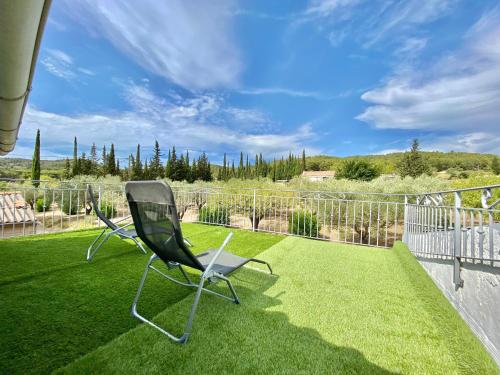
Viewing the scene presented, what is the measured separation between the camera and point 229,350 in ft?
5.31

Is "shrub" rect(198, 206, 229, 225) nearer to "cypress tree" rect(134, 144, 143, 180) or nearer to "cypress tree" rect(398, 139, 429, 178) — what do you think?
"cypress tree" rect(134, 144, 143, 180)

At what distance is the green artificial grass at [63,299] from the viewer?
1.54 m

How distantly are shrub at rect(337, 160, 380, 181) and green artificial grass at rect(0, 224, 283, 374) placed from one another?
3684 centimetres

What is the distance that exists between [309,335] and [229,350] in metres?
0.62

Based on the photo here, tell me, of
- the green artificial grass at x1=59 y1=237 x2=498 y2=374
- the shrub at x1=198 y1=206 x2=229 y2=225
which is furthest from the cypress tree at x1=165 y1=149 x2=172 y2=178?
the green artificial grass at x1=59 y1=237 x2=498 y2=374

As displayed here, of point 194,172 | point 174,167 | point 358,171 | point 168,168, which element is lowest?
point 194,172

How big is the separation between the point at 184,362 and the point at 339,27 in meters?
24.6

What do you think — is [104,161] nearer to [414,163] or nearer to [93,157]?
[93,157]

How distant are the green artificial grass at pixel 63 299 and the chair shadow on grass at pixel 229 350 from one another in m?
0.19

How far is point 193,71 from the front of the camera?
2208 cm

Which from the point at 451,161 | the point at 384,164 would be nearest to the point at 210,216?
the point at 384,164

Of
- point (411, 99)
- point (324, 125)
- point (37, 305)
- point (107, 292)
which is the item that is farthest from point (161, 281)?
point (324, 125)

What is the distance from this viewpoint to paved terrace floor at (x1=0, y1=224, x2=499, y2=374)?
4.92 feet

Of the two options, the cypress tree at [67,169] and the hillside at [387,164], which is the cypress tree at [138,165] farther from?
the hillside at [387,164]
